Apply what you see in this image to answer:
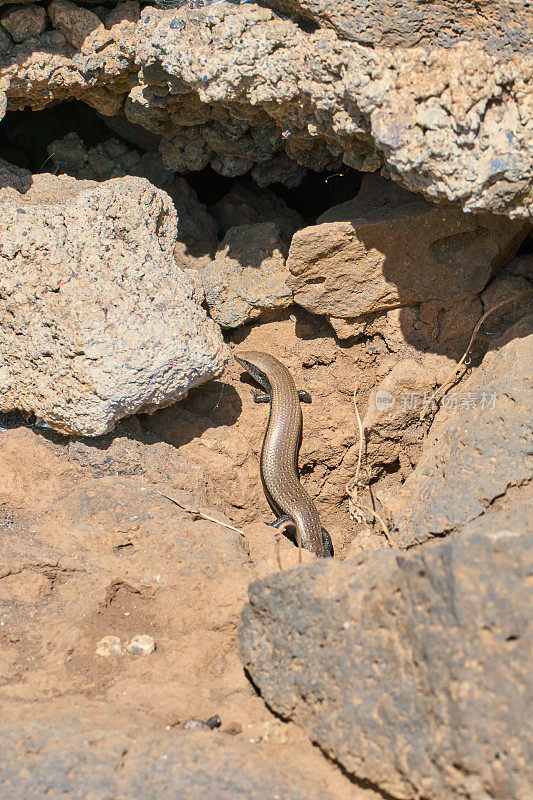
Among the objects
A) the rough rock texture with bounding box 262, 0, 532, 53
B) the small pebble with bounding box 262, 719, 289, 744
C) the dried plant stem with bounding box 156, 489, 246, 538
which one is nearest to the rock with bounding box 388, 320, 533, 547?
the dried plant stem with bounding box 156, 489, 246, 538

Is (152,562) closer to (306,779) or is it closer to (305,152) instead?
(306,779)

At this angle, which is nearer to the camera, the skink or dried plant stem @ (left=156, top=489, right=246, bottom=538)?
dried plant stem @ (left=156, top=489, right=246, bottom=538)

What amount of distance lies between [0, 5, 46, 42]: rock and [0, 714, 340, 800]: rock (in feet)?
12.8

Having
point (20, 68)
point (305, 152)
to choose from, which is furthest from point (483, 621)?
point (20, 68)

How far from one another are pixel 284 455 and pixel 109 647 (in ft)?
6.99

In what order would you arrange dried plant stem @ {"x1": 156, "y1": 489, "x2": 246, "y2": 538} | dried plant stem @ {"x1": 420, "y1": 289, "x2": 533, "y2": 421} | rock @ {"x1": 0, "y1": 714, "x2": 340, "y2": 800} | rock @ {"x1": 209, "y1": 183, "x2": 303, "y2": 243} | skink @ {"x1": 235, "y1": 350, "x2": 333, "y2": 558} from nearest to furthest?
rock @ {"x1": 0, "y1": 714, "x2": 340, "y2": 800} → dried plant stem @ {"x1": 156, "y1": 489, "x2": 246, "y2": 538} → dried plant stem @ {"x1": 420, "y1": 289, "x2": 533, "y2": 421} → skink @ {"x1": 235, "y1": 350, "x2": 333, "y2": 558} → rock @ {"x1": 209, "y1": 183, "x2": 303, "y2": 243}

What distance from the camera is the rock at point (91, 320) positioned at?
3695mm

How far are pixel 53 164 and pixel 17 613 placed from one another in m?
3.56

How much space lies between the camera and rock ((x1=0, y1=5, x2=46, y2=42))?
13.1ft

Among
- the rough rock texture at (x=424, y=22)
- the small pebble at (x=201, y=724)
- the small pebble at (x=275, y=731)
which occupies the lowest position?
the small pebble at (x=201, y=724)

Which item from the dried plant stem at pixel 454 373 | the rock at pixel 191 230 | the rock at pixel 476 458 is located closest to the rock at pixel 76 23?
the rock at pixel 191 230

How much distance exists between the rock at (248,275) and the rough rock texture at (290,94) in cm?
49

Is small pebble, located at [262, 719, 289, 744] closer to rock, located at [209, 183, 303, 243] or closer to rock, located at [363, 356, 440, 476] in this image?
rock, located at [363, 356, 440, 476]

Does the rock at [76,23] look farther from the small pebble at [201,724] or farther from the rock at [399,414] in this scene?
→ the small pebble at [201,724]
